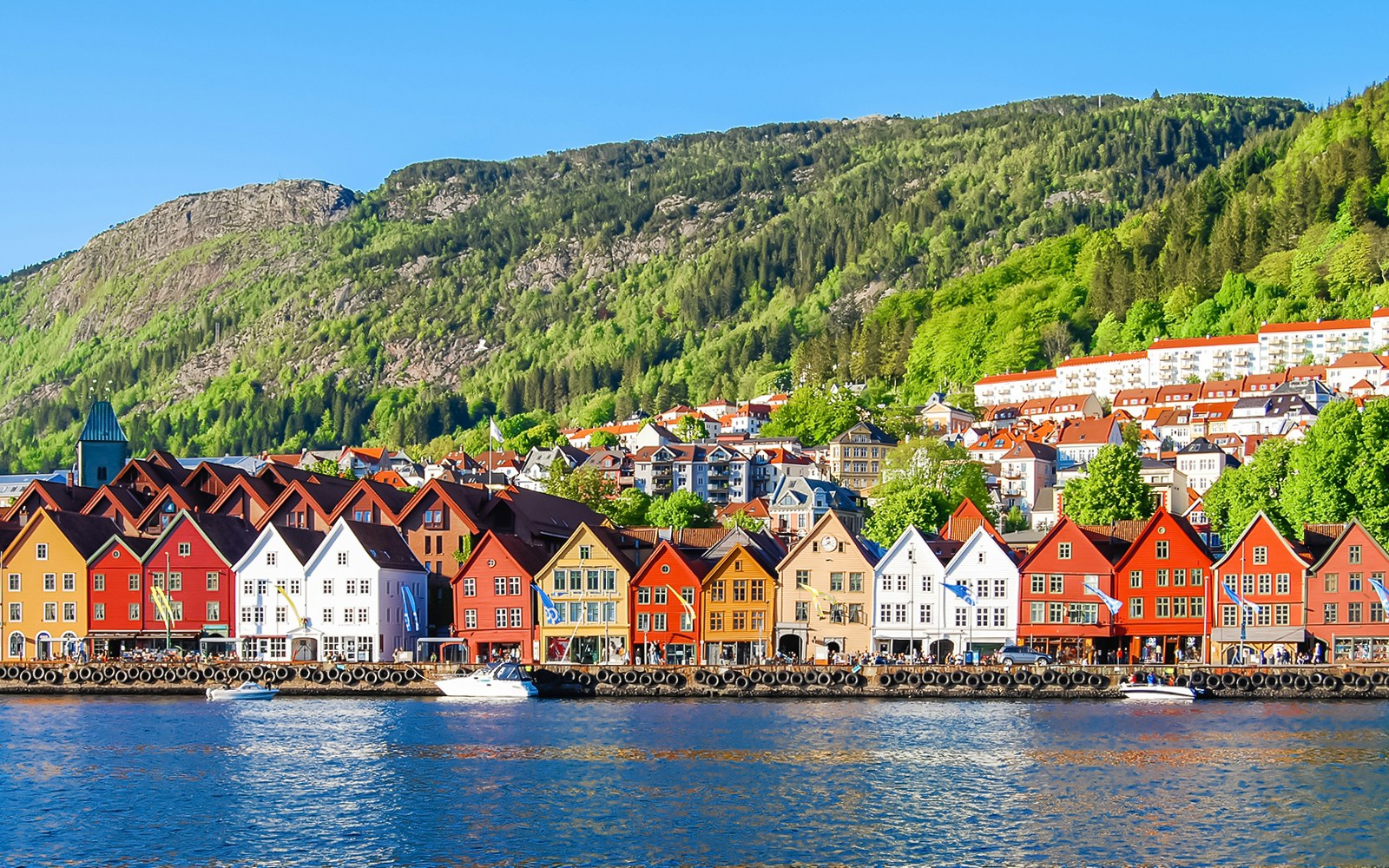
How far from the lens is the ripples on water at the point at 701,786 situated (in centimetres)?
5303

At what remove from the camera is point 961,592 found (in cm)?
11581

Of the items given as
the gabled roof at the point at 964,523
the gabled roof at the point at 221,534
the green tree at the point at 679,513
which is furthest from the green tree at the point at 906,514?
the gabled roof at the point at 221,534

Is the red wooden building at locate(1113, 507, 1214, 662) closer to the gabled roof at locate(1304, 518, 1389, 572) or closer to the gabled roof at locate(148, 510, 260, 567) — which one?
the gabled roof at locate(1304, 518, 1389, 572)

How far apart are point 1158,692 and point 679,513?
251 feet

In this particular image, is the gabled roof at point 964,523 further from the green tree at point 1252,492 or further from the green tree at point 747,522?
the green tree at point 747,522

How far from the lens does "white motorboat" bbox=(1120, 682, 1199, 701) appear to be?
99356mm

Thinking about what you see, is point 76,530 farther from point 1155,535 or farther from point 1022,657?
point 1155,535

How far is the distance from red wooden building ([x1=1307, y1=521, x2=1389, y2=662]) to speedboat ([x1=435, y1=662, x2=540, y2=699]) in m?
46.5

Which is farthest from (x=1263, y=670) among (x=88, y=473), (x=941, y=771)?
(x=88, y=473)

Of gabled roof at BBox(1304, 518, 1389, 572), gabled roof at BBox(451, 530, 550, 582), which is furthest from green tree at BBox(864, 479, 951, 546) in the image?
gabled roof at BBox(1304, 518, 1389, 572)

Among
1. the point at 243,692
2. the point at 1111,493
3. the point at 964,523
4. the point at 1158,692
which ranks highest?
the point at 1111,493

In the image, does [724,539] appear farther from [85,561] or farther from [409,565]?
[85,561]

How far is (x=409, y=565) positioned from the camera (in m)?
122

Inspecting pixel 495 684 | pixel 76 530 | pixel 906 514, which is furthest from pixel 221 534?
pixel 906 514
